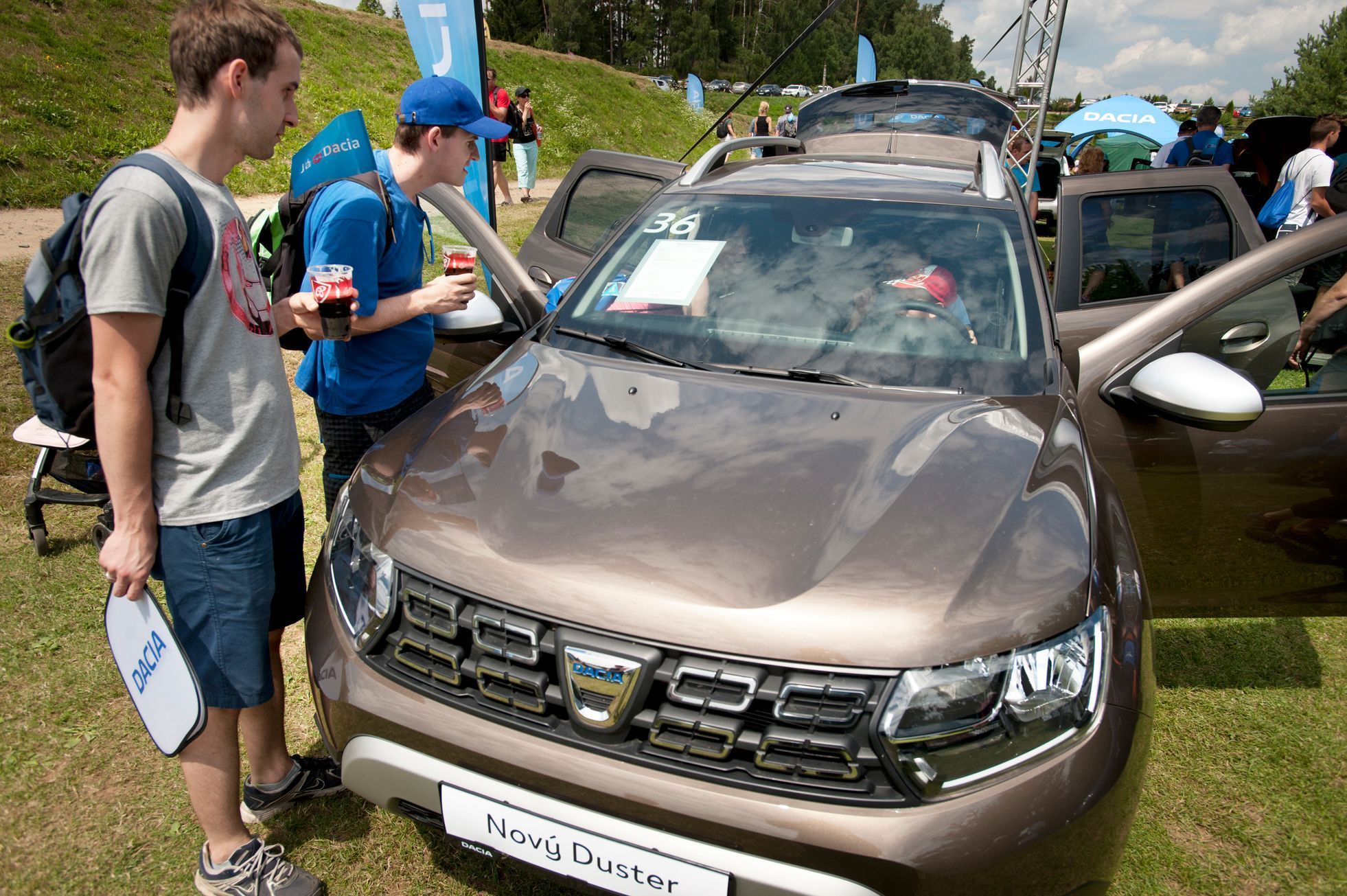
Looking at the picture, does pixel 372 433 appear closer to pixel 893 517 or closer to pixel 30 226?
pixel 893 517

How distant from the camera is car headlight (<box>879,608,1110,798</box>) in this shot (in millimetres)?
1459

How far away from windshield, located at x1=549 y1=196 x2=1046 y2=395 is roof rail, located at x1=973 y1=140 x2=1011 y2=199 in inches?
6.1

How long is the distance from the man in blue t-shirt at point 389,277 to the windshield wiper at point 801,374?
87 cm

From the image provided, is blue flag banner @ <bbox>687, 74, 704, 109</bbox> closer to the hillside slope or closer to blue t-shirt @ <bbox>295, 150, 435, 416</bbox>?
the hillside slope

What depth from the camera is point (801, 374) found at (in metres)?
2.24

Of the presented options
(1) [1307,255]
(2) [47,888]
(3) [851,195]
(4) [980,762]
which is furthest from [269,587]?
(1) [1307,255]

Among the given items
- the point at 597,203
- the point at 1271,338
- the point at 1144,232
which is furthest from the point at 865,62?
the point at 1271,338

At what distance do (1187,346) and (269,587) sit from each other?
112 inches

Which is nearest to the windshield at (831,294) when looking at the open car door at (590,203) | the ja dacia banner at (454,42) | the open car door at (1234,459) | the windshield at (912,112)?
the open car door at (1234,459)

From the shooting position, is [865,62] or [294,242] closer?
[294,242]

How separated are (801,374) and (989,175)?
4.05ft

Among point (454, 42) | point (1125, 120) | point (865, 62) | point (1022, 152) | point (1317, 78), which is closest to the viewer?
point (454, 42)

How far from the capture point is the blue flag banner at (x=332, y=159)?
2426mm

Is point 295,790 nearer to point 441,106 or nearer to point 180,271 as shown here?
point 180,271
